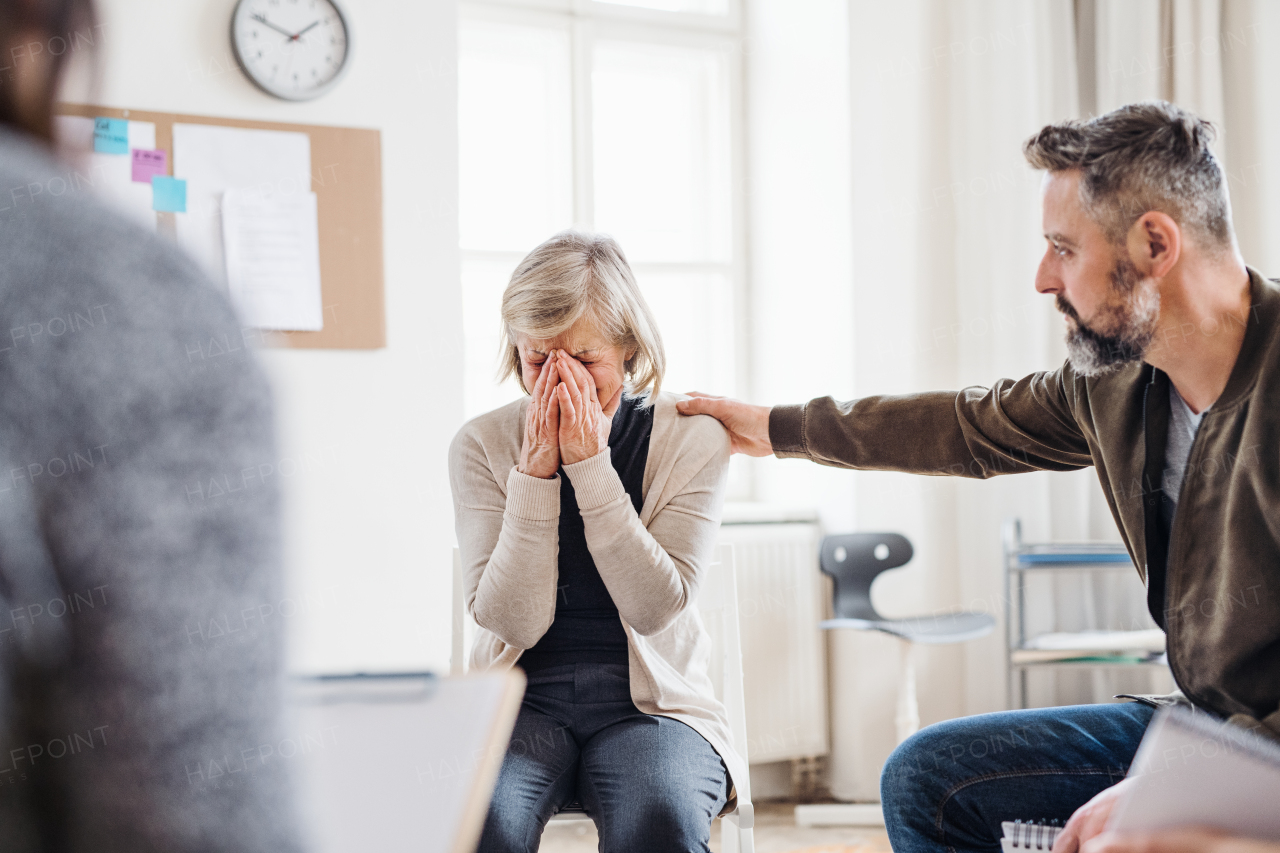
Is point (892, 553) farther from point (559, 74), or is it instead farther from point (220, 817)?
point (220, 817)

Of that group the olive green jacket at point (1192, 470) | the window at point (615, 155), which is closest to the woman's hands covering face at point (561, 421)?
the olive green jacket at point (1192, 470)

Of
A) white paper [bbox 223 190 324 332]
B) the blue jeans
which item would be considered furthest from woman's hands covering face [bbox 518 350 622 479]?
white paper [bbox 223 190 324 332]

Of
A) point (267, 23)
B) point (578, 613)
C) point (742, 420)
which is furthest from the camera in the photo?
point (267, 23)

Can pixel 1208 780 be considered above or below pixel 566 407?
below

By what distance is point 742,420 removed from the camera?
1600 mm

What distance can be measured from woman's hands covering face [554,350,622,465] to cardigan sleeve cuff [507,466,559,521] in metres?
0.05

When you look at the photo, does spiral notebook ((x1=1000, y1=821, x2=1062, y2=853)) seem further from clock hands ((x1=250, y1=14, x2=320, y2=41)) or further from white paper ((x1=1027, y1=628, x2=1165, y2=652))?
clock hands ((x1=250, y1=14, x2=320, y2=41))

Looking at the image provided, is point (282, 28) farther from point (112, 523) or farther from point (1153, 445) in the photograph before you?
point (112, 523)

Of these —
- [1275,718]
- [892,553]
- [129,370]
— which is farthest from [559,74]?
[129,370]

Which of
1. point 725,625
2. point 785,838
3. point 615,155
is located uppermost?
point 615,155

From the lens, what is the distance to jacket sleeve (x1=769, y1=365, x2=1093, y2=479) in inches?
56.8

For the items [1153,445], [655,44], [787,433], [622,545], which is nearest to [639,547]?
[622,545]

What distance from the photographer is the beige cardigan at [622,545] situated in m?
1.33

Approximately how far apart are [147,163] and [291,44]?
40 cm
